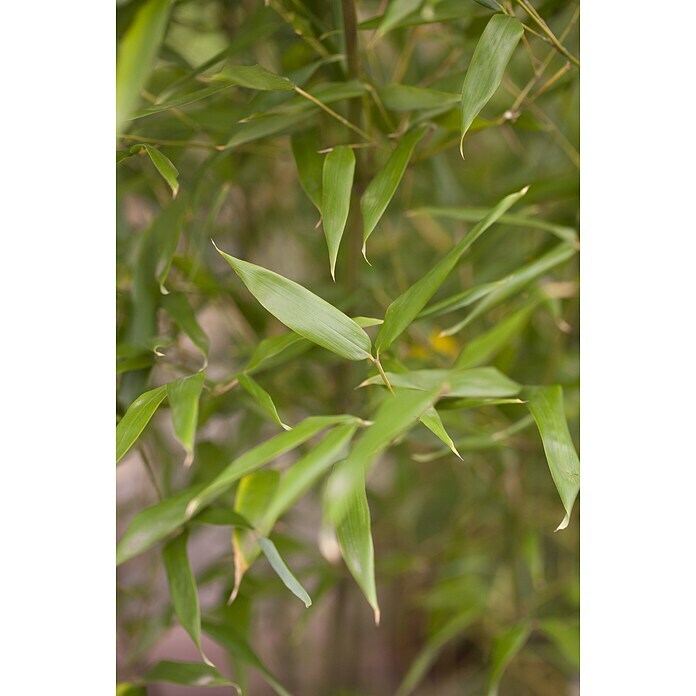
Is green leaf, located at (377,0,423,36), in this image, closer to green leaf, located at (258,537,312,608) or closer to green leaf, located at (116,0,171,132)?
green leaf, located at (116,0,171,132)

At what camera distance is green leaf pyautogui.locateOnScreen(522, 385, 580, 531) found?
377 mm

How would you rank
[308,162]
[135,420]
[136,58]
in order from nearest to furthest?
1. [136,58]
2. [135,420]
3. [308,162]

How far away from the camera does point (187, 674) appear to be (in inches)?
19.0

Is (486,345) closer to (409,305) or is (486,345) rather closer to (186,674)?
(409,305)

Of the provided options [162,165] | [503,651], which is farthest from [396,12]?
[503,651]

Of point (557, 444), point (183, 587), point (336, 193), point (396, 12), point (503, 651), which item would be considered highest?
point (396, 12)

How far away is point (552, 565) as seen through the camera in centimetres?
112

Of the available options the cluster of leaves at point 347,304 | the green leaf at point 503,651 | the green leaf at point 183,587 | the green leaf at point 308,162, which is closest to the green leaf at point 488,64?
the cluster of leaves at point 347,304

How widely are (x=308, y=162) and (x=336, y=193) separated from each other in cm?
9

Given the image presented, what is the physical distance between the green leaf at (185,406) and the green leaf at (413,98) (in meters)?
0.25

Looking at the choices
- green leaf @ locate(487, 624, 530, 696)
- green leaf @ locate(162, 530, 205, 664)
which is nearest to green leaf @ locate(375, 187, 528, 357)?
green leaf @ locate(162, 530, 205, 664)

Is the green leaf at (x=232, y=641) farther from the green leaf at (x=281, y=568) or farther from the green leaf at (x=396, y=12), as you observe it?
the green leaf at (x=396, y=12)
